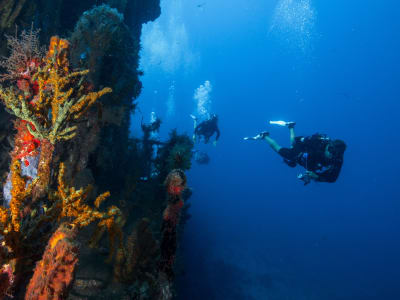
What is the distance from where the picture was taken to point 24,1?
4.91 meters

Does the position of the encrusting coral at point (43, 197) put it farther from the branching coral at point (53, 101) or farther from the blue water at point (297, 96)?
the blue water at point (297, 96)

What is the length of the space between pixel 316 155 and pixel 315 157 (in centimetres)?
10

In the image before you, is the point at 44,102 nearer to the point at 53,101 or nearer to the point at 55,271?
the point at 53,101

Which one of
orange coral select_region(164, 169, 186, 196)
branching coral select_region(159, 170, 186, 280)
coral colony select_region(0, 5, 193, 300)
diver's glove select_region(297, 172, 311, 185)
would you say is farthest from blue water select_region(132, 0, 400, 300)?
orange coral select_region(164, 169, 186, 196)

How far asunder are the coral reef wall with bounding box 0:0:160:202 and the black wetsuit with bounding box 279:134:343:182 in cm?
663

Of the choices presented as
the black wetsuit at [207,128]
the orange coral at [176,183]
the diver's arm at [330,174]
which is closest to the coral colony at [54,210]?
the orange coral at [176,183]

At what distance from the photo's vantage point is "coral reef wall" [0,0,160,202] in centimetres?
421

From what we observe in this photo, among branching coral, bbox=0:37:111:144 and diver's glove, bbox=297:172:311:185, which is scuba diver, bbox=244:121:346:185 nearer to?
diver's glove, bbox=297:172:311:185

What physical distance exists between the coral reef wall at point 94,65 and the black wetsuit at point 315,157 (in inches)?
261

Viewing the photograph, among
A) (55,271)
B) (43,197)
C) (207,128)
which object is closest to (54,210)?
(43,197)

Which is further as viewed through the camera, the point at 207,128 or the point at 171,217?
the point at 207,128

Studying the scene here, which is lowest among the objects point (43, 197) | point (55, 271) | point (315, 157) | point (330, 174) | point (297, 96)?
point (55, 271)

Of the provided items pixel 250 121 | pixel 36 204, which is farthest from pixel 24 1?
pixel 250 121

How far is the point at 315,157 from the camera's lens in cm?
917
